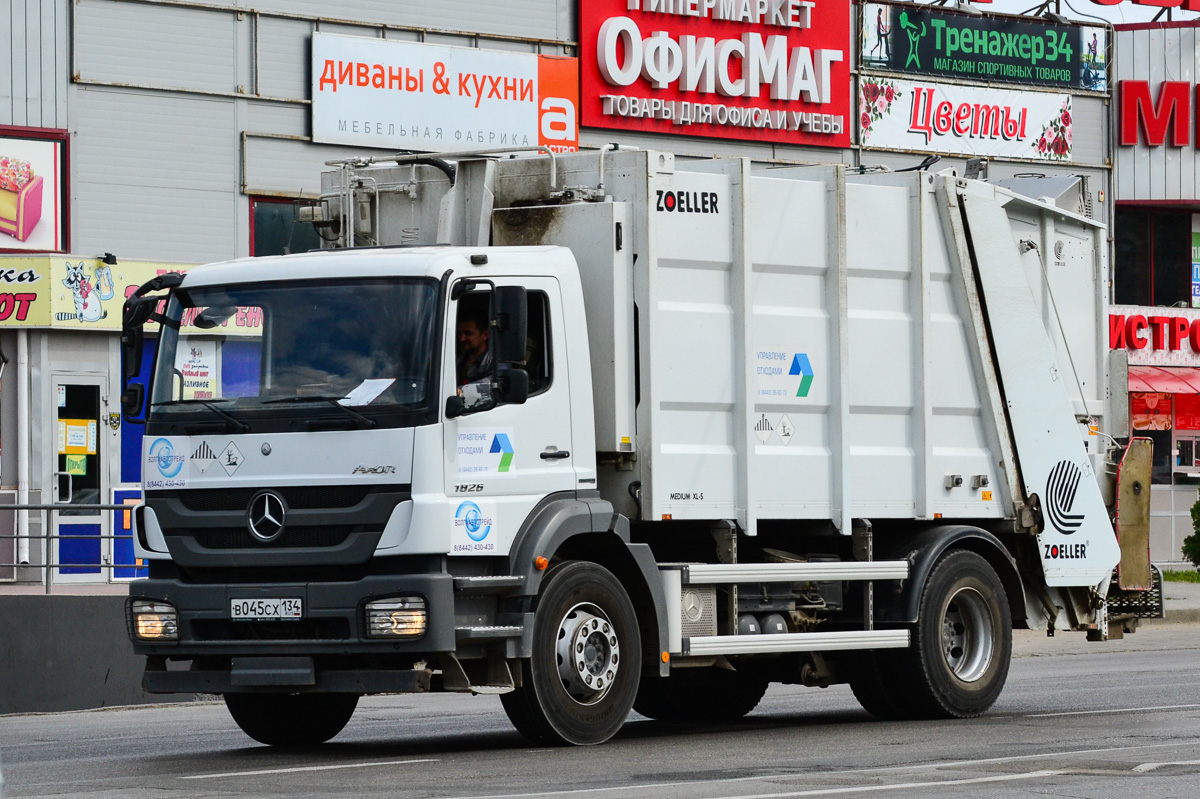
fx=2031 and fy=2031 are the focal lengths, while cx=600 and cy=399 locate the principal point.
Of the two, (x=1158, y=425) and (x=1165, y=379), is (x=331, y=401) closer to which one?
(x=1165, y=379)

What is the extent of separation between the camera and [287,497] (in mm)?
10430

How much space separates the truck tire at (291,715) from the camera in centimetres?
1175

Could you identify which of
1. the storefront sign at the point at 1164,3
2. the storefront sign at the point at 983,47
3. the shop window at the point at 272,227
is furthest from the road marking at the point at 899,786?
the storefront sign at the point at 1164,3

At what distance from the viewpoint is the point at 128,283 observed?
24.8 meters

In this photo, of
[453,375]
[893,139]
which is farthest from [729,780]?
[893,139]

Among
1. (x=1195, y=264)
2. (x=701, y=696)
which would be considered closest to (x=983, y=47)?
(x=1195, y=264)

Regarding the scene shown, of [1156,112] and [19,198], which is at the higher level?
[1156,112]

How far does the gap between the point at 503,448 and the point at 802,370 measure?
247 centimetres

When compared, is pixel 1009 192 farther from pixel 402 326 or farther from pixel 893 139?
pixel 893 139

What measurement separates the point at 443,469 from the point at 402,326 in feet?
2.56

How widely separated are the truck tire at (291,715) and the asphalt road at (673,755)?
0.13 metres

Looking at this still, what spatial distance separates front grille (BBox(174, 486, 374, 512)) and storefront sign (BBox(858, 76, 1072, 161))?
71.7 feet

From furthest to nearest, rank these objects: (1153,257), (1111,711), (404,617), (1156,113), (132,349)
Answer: (1153,257) → (1156,113) → (1111,711) → (132,349) → (404,617)

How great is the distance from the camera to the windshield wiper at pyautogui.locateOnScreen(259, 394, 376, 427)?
1031 centimetres
